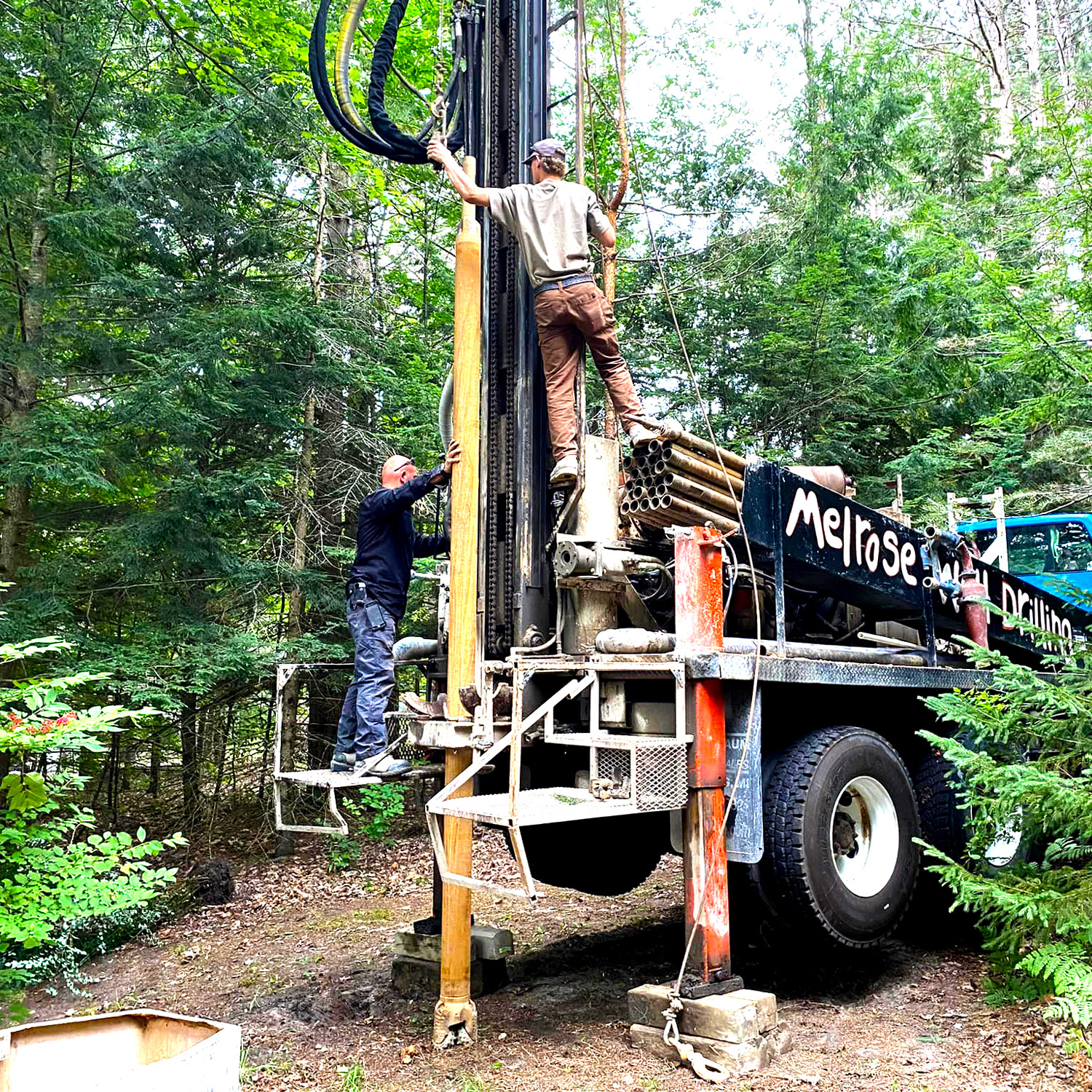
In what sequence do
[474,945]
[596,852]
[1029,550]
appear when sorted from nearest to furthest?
[474,945]
[596,852]
[1029,550]

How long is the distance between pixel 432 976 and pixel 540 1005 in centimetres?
74

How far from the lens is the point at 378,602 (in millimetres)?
6102

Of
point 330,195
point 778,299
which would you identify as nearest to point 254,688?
point 330,195

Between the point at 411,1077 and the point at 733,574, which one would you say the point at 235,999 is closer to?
the point at 411,1077

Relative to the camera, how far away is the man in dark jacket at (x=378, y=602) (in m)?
5.78

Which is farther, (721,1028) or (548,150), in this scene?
(548,150)

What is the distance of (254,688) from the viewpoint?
11.2 metres

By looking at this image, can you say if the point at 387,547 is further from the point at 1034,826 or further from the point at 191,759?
the point at 191,759

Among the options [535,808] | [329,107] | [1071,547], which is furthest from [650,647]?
[1071,547]

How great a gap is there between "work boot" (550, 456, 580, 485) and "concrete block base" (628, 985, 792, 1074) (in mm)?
2594

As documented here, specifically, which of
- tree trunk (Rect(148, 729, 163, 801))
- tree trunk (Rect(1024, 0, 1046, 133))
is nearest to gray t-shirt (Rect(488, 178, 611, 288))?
tree trunk (Rect(148, 729, 163, 801))

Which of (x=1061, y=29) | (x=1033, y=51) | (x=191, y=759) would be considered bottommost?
(x=191, y=759)

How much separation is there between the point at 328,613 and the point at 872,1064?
803cm

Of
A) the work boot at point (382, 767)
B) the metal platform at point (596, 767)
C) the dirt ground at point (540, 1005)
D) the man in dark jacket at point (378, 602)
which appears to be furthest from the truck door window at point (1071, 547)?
the work boot at point (382, 767)
